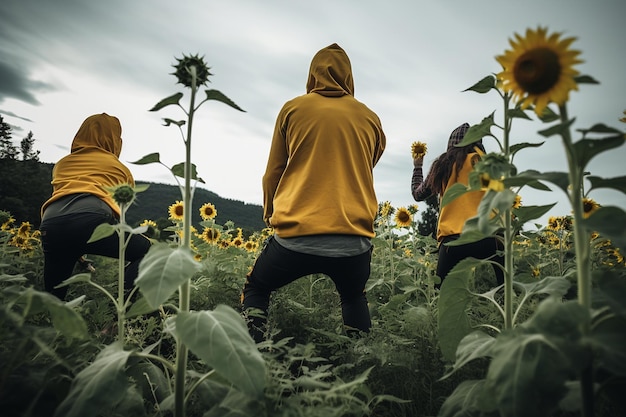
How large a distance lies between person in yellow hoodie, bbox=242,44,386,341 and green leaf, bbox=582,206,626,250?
138 cm

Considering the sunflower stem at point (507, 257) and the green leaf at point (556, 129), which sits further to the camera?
the sunflower stem at point (507, 257)

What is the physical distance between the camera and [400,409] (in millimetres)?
1854

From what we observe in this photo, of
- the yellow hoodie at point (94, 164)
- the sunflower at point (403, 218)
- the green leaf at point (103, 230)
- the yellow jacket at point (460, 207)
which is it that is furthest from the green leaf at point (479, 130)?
the sunflower at point (403, 218)

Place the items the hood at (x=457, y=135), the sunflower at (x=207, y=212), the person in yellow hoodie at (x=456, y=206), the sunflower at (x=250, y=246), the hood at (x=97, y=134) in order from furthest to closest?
the sunflower at (x=250, y=246)
the sunflower at (x=207, y=212)
the hood at (x=97, y=134)
the hood at (x=457, y=135)
the person in yellow hoodie at (x=456, y=206)

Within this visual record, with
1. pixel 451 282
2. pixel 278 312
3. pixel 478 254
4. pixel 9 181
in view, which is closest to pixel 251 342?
pixel 451 282

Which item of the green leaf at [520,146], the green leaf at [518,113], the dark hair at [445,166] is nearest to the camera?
the green leaf at [518,113]

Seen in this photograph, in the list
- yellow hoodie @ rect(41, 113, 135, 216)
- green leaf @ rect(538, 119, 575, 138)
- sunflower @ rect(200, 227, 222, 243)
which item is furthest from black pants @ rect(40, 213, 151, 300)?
green leaf @ rect(538, 119, 575, 138)

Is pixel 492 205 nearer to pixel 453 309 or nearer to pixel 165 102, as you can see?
pixel 453 309

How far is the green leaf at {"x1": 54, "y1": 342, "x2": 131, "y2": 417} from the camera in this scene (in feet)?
3.35

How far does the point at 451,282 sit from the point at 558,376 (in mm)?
578

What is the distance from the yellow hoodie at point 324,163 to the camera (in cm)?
224

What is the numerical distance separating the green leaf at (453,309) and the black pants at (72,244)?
105 inches

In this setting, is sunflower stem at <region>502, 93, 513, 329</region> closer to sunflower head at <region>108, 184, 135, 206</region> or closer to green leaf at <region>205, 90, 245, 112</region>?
green leaf at <region>205, 90, 245, 112</region>

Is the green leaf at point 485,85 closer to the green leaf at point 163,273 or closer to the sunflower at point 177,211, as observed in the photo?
the green leaf at point 163,273
